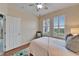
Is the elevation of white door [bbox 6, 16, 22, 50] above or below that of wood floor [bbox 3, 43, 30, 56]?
above

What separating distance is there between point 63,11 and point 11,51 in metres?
1.14

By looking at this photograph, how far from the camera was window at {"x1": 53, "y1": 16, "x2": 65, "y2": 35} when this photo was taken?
6.03ft

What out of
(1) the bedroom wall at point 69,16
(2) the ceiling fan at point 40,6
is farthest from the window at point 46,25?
(2) the ceiling fan at point 40,6

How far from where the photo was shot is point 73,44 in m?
1.67

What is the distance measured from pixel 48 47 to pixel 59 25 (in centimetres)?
44

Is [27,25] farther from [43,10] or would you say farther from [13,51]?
[13,51]

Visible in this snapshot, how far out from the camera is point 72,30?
174 centimetres

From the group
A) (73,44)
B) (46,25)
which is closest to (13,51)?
(46,25)

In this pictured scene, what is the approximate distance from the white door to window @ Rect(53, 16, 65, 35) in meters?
0.65

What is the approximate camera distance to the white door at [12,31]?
5.90 ft

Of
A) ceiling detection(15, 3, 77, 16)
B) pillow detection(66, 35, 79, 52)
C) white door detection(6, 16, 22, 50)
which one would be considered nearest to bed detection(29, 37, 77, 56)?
pillow detection(66, 35, 79, 52)

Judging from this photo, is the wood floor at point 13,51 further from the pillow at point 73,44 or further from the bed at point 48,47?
the pillow at point 73,44

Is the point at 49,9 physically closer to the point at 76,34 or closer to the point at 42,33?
the point at 42,33

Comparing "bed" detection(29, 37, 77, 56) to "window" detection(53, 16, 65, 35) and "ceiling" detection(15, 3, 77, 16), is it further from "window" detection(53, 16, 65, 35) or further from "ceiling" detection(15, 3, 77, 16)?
"ceiling" detection(15, 3, 77, 16)
